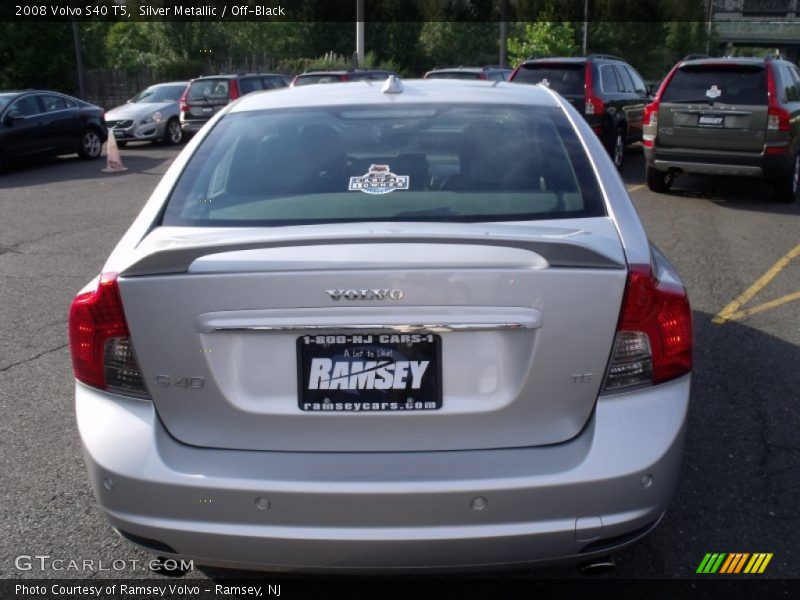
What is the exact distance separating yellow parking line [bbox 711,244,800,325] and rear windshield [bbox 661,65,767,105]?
157 inches

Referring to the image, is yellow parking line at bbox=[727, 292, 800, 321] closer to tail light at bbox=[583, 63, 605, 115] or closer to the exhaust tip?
the exhaust tip

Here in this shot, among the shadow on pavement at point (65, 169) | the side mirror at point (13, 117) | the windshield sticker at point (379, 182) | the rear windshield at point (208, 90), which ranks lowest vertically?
the shadow on pavement at point (65, 169)

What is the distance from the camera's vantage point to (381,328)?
243 centimetres

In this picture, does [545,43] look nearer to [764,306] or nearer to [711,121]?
[711,121]

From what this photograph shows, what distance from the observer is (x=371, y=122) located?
11.4ft

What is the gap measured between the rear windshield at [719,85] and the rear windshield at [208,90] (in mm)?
12982

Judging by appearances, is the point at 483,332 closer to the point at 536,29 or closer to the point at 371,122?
the point at 371,122

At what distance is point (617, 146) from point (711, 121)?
13.0ft

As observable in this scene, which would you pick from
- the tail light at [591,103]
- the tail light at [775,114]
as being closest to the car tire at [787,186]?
the tail light at [775,114]

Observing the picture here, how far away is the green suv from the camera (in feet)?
36.7

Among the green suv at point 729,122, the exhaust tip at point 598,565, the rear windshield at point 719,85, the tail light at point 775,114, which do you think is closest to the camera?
the exhaust tip at point 598,565

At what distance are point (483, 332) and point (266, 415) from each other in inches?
26.9

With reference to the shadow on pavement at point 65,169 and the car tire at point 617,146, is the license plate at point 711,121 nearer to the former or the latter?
the car tire at point 617,146

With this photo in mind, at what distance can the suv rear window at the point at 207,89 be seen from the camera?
2155 cm
